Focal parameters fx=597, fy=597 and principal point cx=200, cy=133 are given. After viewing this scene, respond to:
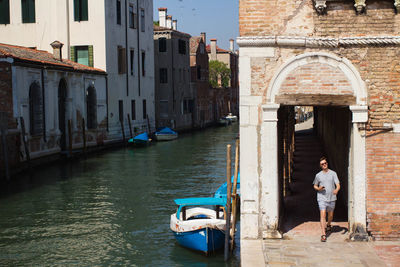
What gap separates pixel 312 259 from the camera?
7.96m

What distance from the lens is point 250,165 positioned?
9031 mm

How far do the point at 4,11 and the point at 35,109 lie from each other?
10287 mm

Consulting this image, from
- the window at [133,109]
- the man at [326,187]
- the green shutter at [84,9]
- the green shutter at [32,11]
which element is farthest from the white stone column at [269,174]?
the window at [133,109]

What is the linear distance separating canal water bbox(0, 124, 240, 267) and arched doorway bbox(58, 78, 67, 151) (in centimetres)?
166

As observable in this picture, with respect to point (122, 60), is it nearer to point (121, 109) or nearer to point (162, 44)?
point (121, 109)

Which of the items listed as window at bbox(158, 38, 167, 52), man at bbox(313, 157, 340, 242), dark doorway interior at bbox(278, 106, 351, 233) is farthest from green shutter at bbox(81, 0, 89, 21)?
man at bbox(313, 157, 340, 242)

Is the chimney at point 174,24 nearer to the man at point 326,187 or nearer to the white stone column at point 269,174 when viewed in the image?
the white stone column at point 269,174

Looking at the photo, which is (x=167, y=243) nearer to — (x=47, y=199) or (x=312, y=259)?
(x=312, y=259)

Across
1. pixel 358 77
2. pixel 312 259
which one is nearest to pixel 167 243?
pixel 312 259

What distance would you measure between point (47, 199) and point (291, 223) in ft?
30.1

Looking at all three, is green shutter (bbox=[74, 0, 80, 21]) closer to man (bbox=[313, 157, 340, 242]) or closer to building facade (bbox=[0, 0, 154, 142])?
building facade (bbox=[0, 0, 154, 142])

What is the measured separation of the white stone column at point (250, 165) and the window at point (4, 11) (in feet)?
87.5

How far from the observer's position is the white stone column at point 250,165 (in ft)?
29.5

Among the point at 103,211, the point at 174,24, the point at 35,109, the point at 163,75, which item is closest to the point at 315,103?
the point at 103,211
